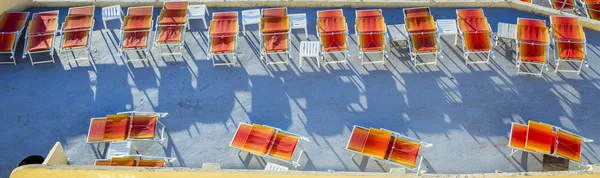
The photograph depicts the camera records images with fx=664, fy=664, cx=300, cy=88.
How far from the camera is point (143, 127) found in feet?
53.8

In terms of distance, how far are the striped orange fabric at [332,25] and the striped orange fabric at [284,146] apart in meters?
3.70

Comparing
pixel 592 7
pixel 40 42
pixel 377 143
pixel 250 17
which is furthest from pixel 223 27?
pixel 592 7

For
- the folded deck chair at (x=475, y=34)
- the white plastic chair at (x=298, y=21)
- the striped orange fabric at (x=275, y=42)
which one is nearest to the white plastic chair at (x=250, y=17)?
the striped orange fabric at (x=275, y=42)

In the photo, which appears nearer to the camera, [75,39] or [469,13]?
[75,39]

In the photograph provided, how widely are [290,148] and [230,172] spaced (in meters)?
3.07

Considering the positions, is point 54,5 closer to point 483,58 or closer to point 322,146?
point 322,146

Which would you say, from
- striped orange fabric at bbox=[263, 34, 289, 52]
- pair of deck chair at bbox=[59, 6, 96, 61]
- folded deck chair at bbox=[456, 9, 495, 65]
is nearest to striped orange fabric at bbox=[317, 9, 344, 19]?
striped orange fabric at bbox=[263, 34, 289, 52]

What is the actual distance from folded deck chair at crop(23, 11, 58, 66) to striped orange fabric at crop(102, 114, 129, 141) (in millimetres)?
3308

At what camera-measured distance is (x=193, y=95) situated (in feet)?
57.3

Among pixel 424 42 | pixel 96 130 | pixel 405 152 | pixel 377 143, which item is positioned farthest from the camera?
pixel 424 42

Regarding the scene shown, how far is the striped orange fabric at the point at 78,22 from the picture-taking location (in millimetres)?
18828

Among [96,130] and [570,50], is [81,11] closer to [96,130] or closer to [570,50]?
[96,130]

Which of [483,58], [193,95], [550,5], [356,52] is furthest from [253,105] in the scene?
[550,5]

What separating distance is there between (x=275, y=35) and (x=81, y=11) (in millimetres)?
5822
